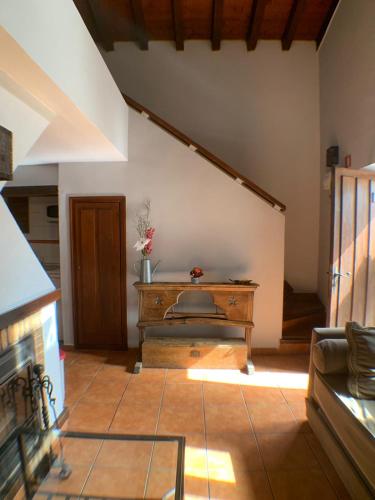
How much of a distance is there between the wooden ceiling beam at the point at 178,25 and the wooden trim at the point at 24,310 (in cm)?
389

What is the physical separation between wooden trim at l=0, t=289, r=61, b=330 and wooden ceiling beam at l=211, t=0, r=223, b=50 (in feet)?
13.1

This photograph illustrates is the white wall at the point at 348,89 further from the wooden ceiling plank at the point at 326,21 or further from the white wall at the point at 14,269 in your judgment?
the white wall at the point at 14,269

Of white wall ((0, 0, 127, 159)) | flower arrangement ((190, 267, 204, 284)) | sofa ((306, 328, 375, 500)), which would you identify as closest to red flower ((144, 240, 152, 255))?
flower arrangement ((190, 267, 204, 284))

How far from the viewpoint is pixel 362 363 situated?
69.7 inches

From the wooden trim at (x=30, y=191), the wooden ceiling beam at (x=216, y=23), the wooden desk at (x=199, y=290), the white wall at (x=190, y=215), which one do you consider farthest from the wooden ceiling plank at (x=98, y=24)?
the wooden desk at (x=199, y=290)

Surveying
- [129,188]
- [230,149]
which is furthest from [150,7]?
[129,188]

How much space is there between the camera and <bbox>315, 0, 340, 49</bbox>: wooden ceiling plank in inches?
146

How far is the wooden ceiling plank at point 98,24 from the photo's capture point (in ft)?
12.5

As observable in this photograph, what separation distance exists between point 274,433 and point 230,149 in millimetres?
3628

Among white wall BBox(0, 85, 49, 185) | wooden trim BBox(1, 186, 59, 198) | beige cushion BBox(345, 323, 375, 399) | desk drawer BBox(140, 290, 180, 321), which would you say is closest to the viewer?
white wall BBox(0, 85, 49, 185)

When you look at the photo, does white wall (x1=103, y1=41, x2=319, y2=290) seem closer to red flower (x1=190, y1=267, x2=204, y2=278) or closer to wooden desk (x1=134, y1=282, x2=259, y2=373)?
wooden desk (x1=134, y1=282, x2=259, y2=373)

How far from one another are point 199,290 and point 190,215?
2.97 feet

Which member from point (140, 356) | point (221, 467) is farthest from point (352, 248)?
point (140, 356)

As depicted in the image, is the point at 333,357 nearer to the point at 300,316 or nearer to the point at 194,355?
the point at 194,355
